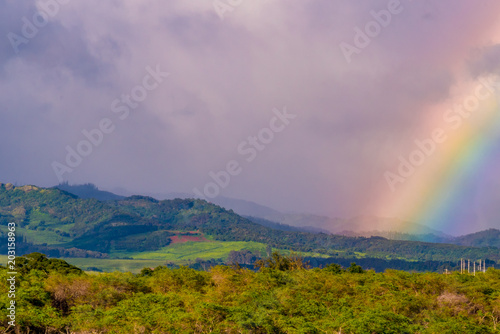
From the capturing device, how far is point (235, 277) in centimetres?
8612

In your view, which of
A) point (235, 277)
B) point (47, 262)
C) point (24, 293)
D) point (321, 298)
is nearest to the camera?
point (24, 293)

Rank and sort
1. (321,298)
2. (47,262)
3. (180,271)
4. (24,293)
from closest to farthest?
(24,293) < (321,298) < (180,271) < (47,262)

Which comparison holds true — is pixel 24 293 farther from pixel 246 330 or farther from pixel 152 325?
pixel 246 330

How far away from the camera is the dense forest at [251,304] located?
54.7 m

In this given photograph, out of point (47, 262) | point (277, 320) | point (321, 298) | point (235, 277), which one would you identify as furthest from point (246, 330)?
point (47, 262)

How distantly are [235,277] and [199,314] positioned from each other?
31.1 meters

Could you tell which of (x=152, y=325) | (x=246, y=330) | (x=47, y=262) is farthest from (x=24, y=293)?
(x=47, y=262)

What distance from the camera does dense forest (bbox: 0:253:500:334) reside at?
54.7 metres

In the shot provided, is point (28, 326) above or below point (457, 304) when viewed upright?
below

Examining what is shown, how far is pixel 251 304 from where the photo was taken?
66.3m

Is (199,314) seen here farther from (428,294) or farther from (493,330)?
(428,294)

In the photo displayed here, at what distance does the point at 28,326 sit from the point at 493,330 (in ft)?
154

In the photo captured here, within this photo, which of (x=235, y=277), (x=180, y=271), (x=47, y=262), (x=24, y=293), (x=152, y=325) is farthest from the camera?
(x=47, y=262)

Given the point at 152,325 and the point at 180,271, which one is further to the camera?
the point at 180,271
